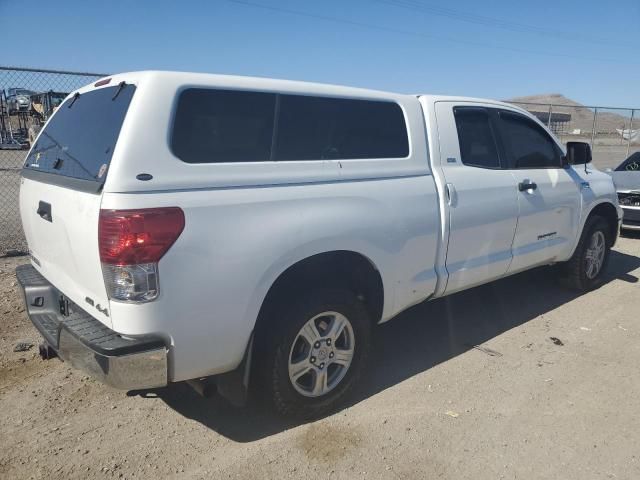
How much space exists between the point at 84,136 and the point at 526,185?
11.1 ft

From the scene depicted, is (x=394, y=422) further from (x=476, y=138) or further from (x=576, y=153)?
(x=576, y=153)

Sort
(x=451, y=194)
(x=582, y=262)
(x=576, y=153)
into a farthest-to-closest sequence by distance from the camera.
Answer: (x=582, y=262) < (x=576, y=153) < (x=451, y=194)

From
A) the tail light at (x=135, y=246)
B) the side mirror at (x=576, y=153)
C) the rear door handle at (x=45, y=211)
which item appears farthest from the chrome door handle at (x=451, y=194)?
the rear door handle at (x=45, y=211)

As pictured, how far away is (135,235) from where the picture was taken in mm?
2191

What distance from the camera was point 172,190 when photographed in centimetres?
232

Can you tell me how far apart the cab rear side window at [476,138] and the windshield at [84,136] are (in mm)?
2451

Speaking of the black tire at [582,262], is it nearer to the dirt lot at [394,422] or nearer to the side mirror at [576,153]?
the side mirror at [576,153]

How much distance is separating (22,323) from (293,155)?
309 centimetres

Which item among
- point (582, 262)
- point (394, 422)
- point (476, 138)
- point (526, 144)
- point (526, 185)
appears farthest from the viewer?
point (582, 262)

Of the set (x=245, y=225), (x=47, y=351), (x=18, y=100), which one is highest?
(x=18, y=100)

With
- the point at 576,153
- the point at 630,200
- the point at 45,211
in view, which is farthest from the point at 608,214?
the point at 45,211

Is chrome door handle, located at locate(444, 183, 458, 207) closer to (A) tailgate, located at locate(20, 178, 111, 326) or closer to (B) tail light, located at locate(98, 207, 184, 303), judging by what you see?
(B) tail light, located at locate(98, 207, 184, 303)

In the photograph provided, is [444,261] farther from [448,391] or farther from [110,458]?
[110,458]

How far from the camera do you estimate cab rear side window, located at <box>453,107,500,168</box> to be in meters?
3.85
